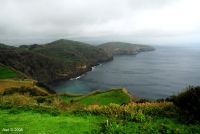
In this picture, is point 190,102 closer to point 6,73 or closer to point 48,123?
point 48,123

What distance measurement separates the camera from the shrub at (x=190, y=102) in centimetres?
1391

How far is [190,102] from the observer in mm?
14414

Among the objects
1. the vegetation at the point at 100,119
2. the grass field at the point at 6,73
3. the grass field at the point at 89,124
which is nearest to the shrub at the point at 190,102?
the vegetation at the point at 100,119

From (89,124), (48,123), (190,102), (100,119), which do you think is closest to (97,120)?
(100,119)

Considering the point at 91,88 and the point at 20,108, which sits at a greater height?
the point at 20,108

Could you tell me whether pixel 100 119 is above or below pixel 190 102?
below

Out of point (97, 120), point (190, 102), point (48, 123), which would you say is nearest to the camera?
point (48, 123)

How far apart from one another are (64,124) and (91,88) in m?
111

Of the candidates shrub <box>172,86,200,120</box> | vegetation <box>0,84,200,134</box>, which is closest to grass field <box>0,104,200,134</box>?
vegetation <box>0,84,200,134</box>

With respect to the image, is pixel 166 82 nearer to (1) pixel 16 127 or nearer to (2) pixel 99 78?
(2) pixel 99 78

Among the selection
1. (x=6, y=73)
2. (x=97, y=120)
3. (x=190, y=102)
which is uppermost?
(x=190, y=102)

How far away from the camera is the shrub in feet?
45.6

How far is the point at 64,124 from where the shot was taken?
45.4 ft

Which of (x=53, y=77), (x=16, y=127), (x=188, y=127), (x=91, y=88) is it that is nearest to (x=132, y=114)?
(x=188, y=127)
